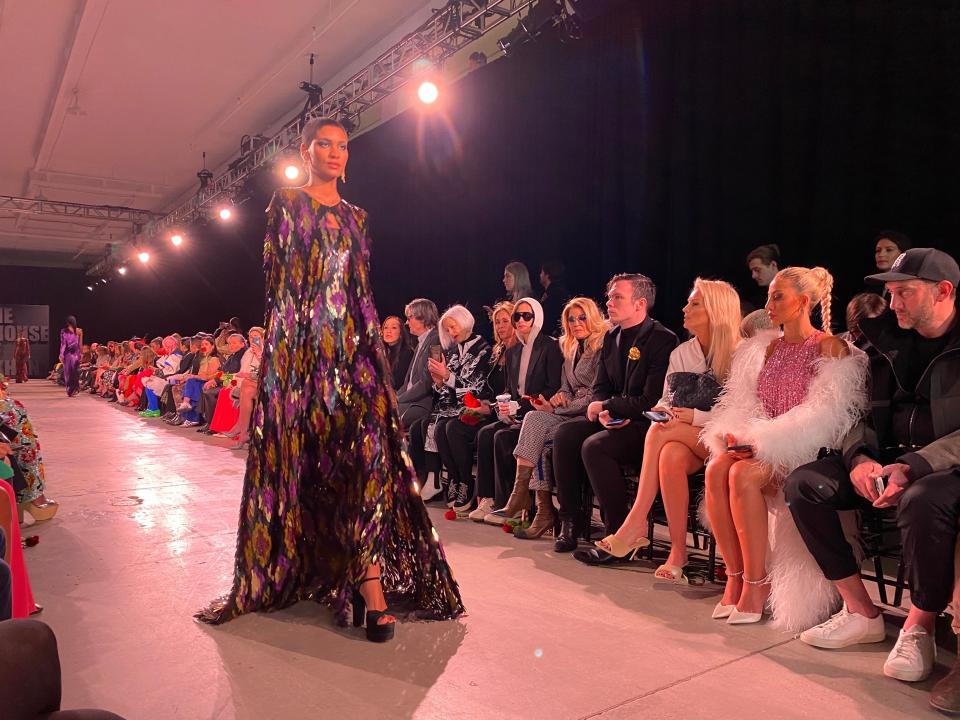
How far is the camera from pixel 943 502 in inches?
72.6

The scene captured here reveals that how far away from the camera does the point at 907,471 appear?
200 cm

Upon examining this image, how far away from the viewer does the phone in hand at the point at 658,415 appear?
283 cm

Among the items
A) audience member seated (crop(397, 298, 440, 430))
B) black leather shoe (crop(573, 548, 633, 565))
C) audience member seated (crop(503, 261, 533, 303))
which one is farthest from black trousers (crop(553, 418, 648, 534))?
audience member seated (crop(503, 261, 533, 303))

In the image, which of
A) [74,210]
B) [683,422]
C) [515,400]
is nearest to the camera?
[683,422]

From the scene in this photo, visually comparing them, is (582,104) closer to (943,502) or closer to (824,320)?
(824,320)

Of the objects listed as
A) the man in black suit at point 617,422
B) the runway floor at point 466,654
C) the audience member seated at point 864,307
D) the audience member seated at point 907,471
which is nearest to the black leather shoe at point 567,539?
the man in black suit at point 617,422

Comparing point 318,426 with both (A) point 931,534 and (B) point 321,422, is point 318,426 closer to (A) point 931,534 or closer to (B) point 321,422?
(B) point 321,422

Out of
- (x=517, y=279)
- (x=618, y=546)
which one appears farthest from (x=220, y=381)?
(x=618, y=546)

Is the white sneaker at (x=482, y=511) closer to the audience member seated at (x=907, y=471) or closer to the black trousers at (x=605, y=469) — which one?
the black trousers at (x=605, y=469)

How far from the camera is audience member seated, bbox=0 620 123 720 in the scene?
777mm

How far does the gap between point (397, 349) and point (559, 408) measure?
195 cm

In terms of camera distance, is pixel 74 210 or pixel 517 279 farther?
pixel 74 210

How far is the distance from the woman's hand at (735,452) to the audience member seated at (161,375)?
8366mm

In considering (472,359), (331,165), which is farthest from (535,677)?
(472,359)
